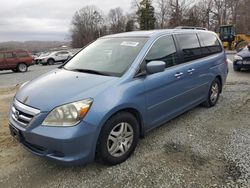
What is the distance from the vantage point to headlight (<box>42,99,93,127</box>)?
8.83 feet

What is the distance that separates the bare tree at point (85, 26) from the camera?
71188mm

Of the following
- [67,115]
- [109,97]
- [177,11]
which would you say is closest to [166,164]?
[109,97]

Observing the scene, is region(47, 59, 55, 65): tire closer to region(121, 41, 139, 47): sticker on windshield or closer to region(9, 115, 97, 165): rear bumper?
region(121, 41, 139, 47): sticker on windshield

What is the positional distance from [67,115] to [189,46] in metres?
2.77

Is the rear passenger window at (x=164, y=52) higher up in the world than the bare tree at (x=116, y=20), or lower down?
lower down

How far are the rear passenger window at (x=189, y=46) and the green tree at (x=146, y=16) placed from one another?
54610 millimetres

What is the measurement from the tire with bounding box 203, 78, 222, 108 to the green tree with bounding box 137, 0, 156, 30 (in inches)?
2128

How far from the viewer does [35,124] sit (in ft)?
8.98

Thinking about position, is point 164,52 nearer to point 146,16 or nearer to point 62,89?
point 62,89

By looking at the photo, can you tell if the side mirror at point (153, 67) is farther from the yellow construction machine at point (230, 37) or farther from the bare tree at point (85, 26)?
the bare tree at point (85, 26)

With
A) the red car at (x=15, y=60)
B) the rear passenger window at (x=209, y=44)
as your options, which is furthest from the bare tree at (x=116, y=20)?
the rear passenger window at (x=209, y=44)

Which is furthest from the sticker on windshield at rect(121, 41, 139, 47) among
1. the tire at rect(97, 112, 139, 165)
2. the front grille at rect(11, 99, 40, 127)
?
the front grille at rect(11, 99, 40, 127)

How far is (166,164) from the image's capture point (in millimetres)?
3158

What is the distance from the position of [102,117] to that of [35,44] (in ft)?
306
